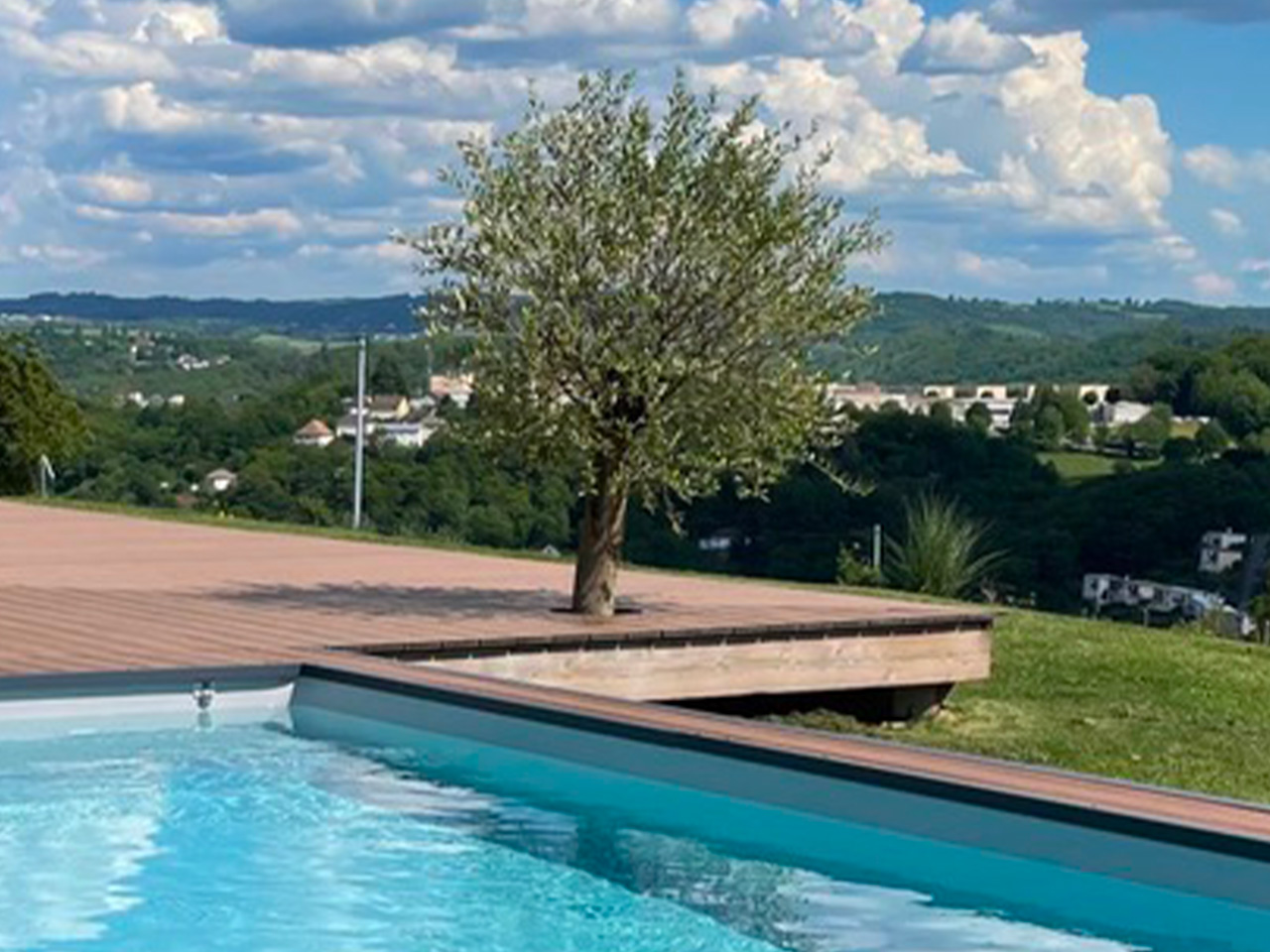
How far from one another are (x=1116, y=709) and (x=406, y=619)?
10.2 ft

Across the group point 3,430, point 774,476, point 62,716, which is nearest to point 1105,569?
point 3,430

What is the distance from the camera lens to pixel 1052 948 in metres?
5.41

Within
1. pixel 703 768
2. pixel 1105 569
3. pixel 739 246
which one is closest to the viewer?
pixel 703 768

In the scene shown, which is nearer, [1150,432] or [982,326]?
[1150,432]

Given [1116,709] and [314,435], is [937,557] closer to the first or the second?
[1116,709]

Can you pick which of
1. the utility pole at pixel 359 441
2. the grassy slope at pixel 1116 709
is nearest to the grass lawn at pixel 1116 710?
the grassy slope at pixel 1116 709

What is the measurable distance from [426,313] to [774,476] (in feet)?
5.36

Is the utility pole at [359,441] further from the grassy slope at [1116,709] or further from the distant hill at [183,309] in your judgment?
the distant hill at [183,309]

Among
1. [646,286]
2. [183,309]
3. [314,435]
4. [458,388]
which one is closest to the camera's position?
[646,286]

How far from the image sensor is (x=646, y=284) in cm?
896

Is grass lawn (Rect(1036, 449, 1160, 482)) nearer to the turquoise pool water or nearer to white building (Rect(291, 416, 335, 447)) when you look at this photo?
white building (Rect(291, 416, 335, 447))

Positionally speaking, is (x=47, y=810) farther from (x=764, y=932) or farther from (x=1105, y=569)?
(x=1105, y=569)

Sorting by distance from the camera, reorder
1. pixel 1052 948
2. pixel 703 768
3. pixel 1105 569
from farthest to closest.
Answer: pixel 1105 569
pixel 703 768
pixel 1052 948

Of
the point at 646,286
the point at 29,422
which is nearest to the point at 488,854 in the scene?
the point at 646,286
